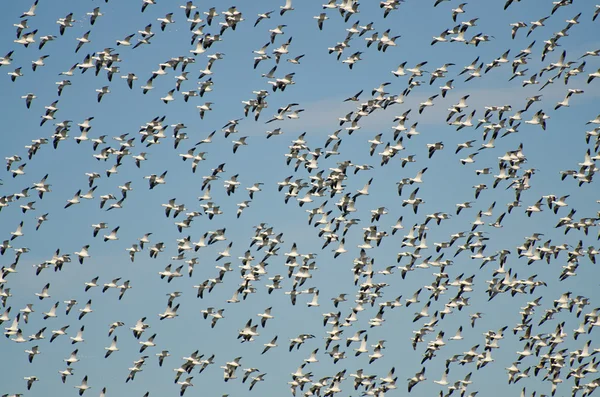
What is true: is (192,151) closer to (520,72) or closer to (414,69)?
(414,69)

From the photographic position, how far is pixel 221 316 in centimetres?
9550

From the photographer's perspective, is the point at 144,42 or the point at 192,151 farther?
the point at 192,151

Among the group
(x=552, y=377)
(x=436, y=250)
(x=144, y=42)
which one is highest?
(x=144, y=42)

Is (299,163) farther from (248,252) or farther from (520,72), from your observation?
(520,72)

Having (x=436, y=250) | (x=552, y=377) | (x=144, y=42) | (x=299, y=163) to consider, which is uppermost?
(x=144, y=42)

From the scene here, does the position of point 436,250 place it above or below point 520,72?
below

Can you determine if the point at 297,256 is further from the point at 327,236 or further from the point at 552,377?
the point at 552,377

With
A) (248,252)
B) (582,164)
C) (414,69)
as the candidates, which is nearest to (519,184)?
(582,164)

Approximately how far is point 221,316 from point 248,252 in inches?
172

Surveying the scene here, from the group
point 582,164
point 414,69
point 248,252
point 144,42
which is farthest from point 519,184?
point 144,42

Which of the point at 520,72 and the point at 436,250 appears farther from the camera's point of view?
the point at 436,250

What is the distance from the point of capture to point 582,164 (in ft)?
301

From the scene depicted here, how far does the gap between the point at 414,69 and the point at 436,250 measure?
40.1 ft

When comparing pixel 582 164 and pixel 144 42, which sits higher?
pixel 144 42
